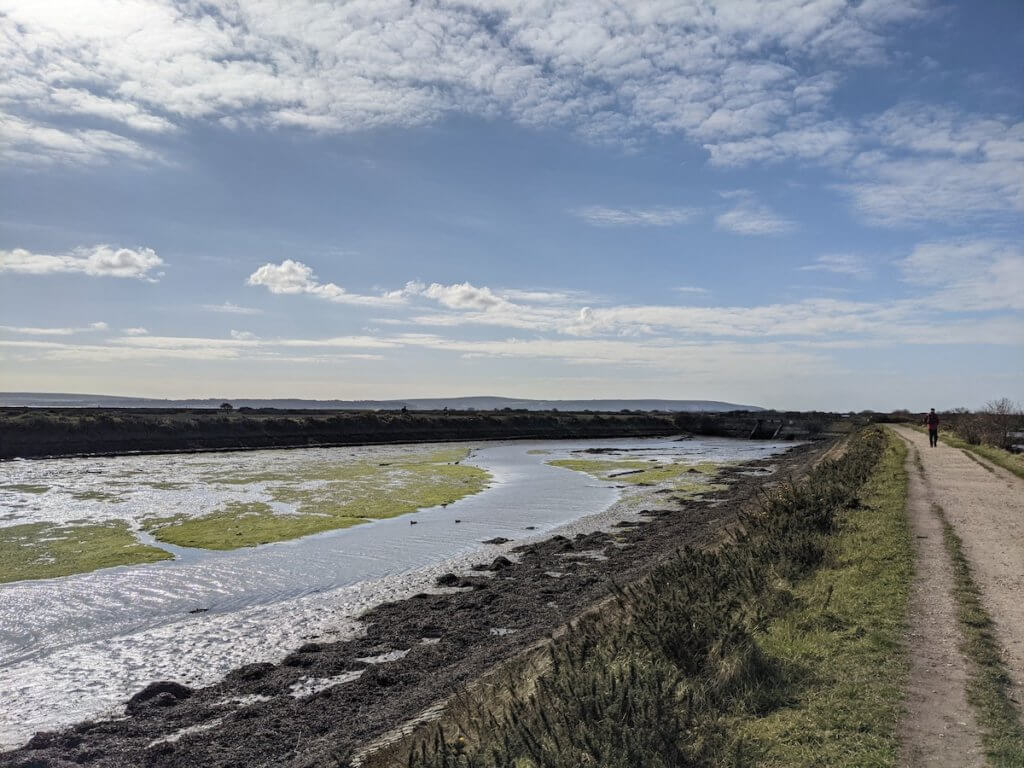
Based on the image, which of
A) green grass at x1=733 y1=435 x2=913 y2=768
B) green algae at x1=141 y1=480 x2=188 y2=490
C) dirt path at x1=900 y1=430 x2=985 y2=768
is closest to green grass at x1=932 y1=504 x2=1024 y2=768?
dirt path at x1=900 y1=430 x2=985 y2=768

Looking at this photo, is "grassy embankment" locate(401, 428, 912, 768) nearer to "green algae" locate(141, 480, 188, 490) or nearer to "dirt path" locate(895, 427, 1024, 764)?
"dirt path" locate(895, 427, 1024, 764)

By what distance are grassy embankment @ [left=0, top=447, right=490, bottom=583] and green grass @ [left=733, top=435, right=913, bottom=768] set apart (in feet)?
52.6

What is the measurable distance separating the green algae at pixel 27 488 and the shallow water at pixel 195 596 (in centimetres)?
40

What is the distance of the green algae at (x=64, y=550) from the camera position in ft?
58.4

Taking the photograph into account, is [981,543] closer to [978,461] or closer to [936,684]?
[936,684]

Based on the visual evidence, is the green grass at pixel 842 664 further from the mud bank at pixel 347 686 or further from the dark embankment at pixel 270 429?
the dark embankment at pixel 270 429

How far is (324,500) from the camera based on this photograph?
102ft

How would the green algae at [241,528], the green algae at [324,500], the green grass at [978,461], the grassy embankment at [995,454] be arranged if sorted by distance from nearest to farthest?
the green algae at [241,528]
the green algae at [324,500]
the green grass at [978,461]
the grassy embankment at [995,454]

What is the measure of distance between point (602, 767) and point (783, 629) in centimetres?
447

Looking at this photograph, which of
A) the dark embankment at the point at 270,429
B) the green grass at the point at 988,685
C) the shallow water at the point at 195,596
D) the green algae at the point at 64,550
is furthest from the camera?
the dark embankment at the point at 270,429

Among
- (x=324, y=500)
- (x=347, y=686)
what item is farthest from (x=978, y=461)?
(x=347, y=686)

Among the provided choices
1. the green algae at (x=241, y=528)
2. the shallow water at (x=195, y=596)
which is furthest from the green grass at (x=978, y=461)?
the green algae at (x=241, y=528)

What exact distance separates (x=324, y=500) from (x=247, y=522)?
6.26 meters

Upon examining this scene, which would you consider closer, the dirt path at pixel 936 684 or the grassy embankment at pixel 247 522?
the dirt path at pixel 936 684
